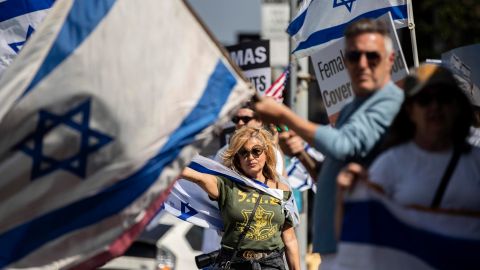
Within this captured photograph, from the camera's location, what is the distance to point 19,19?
959cm

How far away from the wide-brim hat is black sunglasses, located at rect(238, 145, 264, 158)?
12.8 feet

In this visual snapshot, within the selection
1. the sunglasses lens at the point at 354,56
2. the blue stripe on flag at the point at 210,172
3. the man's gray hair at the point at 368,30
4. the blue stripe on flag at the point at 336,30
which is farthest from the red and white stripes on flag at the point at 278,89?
the sunglasses lens at the point at 354,56

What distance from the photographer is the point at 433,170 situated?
17.6 ft

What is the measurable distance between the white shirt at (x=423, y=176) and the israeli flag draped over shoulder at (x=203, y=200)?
3.85 metres

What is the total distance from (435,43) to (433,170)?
2447cm

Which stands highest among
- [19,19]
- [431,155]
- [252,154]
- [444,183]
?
[19,19]

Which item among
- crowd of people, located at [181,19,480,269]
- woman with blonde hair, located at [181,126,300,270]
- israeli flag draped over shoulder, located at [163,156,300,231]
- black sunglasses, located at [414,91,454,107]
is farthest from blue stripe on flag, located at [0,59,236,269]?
israeli flag draped over shoulder, located at [163,156,300,231]

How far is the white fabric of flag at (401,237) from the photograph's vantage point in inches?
211

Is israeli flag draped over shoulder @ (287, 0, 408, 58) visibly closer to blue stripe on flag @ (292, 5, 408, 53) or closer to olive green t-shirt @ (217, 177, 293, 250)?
blue stripe on flag @ (292, 5, 408, 53)

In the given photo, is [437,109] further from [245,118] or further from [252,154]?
[245,118]

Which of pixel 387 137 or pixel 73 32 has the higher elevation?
pixel 73 32

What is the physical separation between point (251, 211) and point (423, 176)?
3.87 m

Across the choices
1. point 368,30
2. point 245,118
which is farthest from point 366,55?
point 245,118

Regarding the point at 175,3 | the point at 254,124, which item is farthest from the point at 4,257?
the point at 254,124
